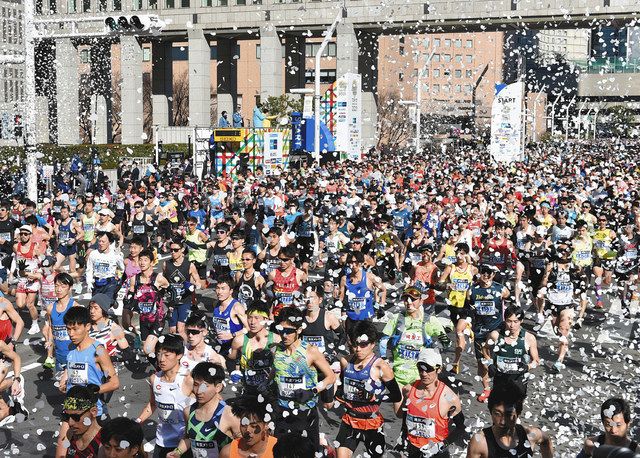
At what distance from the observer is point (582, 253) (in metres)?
14.6

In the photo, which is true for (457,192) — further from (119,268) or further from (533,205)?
(119,268)

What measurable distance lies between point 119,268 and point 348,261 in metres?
3.49

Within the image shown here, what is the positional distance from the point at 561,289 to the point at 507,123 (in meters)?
26.0

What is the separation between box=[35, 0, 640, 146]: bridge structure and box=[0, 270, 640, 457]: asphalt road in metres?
37.7

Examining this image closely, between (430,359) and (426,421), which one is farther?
(430,359)

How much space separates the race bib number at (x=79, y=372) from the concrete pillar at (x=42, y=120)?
2332 inches

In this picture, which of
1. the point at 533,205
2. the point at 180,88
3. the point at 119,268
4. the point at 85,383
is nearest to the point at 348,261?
the point at 119,268

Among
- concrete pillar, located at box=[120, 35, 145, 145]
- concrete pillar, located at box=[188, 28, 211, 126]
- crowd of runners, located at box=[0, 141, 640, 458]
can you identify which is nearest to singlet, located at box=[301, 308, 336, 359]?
crowd of runners, located at box=[0, 141, 640, 458]

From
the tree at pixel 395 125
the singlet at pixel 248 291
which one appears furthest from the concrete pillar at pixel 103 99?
the singlet at pixel 248 291

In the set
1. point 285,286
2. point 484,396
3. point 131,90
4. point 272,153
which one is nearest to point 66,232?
point 285,286

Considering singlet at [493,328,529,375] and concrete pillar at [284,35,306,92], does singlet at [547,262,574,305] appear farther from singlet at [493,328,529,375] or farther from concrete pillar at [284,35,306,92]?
concrete pillar at [284,35,306,92]

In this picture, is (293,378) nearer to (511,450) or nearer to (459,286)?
(511,450)

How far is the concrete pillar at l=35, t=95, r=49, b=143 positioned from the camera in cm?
6506

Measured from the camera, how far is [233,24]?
54.9 meters
